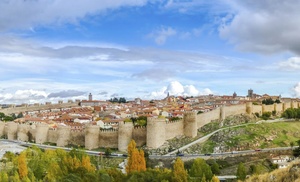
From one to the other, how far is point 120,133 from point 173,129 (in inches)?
208

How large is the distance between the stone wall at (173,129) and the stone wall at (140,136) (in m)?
2.10

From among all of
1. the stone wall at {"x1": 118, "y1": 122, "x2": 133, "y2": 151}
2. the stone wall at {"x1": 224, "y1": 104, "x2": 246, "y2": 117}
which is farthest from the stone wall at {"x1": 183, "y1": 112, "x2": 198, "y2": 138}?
the stone wall at {"x1": 224, "y1": 104, "x2": 246, "y2": 117}

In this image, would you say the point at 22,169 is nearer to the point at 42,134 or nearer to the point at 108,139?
the point at 108,139

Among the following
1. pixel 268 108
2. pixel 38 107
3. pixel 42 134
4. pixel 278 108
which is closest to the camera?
pixel 42 134

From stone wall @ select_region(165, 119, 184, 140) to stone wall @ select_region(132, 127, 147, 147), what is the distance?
2100 millimetres

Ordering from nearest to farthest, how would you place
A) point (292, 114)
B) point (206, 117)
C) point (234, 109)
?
1. point (206, 117)
2. point (234, 109)
3. point (292, 114)

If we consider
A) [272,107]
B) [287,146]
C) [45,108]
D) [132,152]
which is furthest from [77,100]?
[132,152]

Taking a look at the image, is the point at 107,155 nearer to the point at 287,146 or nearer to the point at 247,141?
the point at 247,141

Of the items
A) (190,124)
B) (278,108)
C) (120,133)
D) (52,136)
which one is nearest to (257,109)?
(278,108)

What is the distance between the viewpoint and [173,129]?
3972 cm

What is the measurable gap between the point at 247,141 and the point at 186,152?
25.3ft

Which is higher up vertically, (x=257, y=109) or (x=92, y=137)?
(x=257, y=109)

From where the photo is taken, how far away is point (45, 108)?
89688 millimetres

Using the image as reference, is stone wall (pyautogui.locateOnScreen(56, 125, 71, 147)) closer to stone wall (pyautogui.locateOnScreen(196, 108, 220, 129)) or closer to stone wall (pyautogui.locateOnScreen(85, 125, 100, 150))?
stone wall (pyautogui.locateOnScreen(85, 125, 100, 150))
